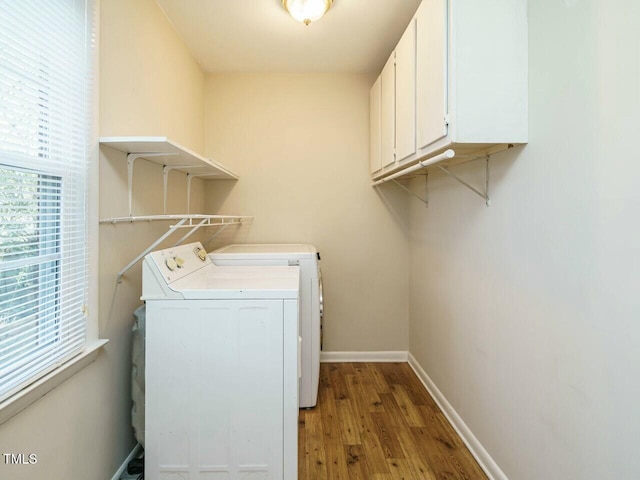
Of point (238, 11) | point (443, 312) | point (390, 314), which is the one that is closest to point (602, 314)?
point (443, 312)

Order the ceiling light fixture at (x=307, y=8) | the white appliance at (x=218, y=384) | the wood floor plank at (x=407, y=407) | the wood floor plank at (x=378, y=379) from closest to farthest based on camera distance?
the white appliance at (x=218, y=384) → the ceiling light fixture at (x=307, y=8) → the wood floor plank at (x=407, y=407) → the wood floor plank at (x=378, y=379)

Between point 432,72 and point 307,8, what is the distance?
0.88 m

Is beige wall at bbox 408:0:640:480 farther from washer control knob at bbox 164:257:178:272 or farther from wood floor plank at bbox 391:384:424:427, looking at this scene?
washer control knob at bbox 164:257:178:272

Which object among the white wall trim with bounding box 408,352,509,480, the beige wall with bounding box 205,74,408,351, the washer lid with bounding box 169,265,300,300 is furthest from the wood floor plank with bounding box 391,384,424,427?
the washer lid with bounding box 169,265,300,300

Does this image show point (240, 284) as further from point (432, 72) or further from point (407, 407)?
point (407, 407)

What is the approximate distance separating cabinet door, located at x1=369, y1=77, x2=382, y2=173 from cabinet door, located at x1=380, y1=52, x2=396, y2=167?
0.09 metres

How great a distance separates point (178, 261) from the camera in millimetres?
1755

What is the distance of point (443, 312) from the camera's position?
2270mm

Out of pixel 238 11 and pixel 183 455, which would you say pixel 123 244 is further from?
pixel 238 11

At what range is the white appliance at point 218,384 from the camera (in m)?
1.50

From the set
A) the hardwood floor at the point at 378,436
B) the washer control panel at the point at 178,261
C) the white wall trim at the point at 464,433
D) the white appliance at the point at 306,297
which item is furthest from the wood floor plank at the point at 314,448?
the washer control panel at the point at 178,261

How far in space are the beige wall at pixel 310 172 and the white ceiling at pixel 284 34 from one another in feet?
0.64

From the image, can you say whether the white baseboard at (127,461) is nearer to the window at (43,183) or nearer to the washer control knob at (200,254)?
the window at (43,183)

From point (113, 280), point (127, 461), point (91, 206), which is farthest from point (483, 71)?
point (127, 461)
